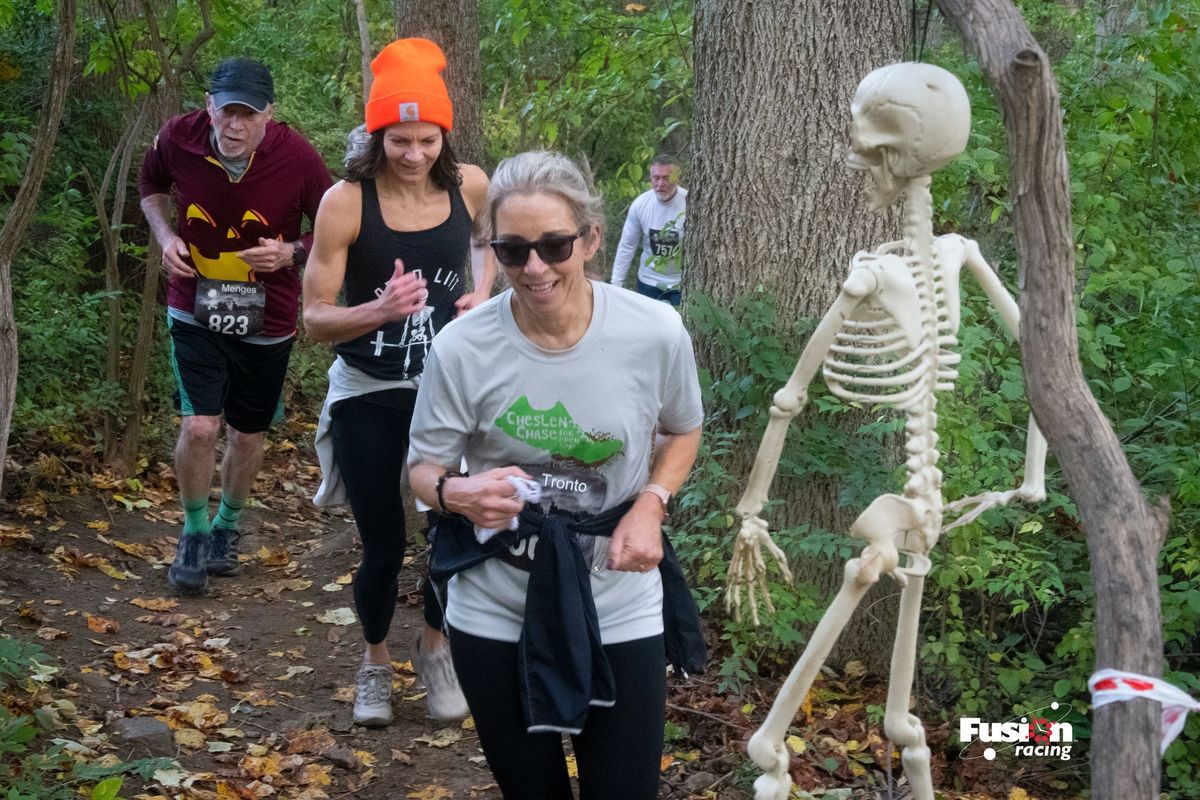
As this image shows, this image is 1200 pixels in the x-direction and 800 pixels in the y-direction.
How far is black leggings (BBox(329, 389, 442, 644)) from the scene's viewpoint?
426 cm

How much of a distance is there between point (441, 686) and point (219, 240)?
2.16 metres

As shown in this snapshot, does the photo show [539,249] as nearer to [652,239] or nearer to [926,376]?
[926,376]

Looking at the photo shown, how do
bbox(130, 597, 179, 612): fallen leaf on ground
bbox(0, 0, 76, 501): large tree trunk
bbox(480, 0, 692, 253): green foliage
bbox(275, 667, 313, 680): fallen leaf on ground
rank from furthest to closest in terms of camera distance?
bbox(480, 0, 692, 253): green foliage
bbox(130, 597, 179, 612): fallen leaf on ground
bbox(275, 667, 313, 680): fallen leaf on ground
bbox(0, 0, 76, 501): large tree trunk

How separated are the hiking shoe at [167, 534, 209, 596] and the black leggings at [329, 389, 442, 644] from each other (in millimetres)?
1911

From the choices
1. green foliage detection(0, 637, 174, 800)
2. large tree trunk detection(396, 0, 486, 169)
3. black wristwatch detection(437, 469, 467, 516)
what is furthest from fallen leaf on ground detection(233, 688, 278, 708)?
large tree trunk detection(396, 0, 486, 169)

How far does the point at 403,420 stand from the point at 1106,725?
104 inches

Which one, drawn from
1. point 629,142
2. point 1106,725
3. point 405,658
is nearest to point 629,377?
point 1106,725

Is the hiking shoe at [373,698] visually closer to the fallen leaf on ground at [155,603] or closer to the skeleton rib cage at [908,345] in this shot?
the fallen leaf on ground at [155,603]

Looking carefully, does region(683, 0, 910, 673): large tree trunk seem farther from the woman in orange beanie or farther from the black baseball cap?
the black baseball cap

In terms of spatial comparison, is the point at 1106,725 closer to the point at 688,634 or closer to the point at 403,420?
the point at 688,634

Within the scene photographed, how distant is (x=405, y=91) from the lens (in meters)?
4.09

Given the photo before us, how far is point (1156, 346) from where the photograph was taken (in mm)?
5113

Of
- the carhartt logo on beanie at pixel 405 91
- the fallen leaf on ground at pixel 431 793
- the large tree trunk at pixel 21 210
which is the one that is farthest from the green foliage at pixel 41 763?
the carhartt logo on beanie at pixel 405 91

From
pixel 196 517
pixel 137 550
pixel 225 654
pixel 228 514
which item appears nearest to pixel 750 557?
pixel 225 654
